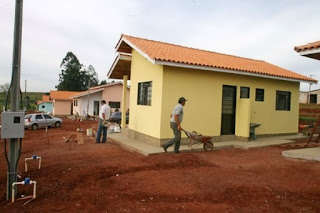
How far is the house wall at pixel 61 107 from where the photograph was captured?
43.8m

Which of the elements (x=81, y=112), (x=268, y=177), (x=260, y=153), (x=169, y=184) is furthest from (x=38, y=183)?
(x=81, y=112)

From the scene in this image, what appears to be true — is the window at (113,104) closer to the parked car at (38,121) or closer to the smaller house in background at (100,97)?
the smaller house in background at (100,97)

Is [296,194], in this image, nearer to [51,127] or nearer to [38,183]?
[38,183]

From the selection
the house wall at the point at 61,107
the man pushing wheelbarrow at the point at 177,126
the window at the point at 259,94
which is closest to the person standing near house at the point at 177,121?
the man pushing wheelbarrow at the point at 177,126

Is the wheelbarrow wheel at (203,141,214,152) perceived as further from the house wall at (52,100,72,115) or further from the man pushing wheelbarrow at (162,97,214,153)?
the house wall at (52,100,72,115)

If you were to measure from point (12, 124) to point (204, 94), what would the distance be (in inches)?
280

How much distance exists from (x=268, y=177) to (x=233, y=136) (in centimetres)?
519

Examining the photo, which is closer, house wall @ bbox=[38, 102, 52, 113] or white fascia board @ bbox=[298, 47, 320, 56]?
white fascia board @ bbox=[298, 47, 320, 56]

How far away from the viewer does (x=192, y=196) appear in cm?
450

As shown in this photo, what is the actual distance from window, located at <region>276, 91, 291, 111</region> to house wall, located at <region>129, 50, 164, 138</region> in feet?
21.5

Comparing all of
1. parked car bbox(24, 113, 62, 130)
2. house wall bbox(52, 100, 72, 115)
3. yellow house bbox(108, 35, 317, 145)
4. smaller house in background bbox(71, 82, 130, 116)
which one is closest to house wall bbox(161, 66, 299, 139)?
yellow house bbox(108, 35, 317, 145)

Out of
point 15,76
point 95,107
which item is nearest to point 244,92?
point 15,76

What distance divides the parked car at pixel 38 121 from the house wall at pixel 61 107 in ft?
69.5

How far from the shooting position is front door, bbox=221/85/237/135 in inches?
414
